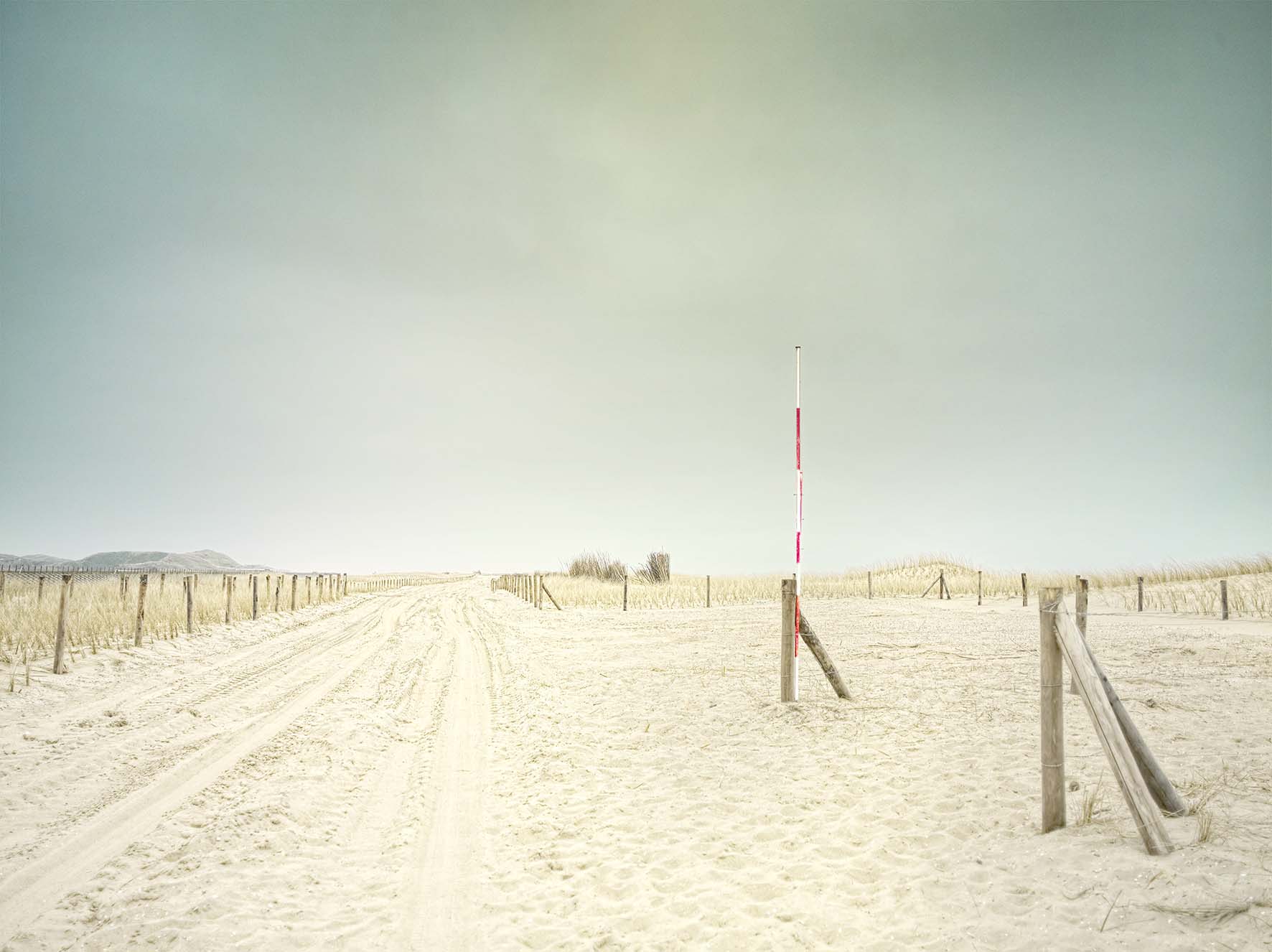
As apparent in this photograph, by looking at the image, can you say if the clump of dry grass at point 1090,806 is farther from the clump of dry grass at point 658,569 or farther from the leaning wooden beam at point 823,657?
the clump of dry grass at point 658,569

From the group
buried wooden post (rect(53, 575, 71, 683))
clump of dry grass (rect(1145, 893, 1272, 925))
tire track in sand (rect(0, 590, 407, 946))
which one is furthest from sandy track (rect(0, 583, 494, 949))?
clump of dry grass (rect(1145, 893, 1272, 925))

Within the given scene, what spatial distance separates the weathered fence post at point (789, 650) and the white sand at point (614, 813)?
11.8 inches

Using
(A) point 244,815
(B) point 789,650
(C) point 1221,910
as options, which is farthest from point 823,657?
(A) point 244,815

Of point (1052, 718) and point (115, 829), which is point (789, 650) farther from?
point (115, 829)

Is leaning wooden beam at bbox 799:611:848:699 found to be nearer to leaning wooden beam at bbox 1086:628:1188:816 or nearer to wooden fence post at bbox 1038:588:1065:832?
wooden fence post at bbox 1038:588:1065:832

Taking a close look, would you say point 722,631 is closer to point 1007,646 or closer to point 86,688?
point 1007,646

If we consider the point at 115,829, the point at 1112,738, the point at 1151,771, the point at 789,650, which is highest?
the point at 1112,738

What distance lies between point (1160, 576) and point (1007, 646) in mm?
25718

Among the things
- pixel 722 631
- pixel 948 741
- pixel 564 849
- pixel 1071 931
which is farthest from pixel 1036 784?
pixel 722 631

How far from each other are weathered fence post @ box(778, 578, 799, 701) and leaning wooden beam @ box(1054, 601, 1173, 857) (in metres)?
4.73

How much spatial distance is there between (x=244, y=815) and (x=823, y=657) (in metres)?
7.09

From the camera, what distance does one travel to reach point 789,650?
9.82m

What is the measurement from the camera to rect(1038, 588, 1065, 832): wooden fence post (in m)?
5.09

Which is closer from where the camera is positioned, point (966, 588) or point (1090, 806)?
point (1090, 806)
